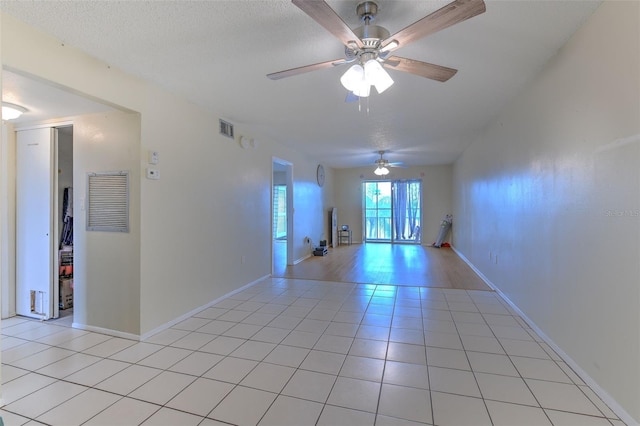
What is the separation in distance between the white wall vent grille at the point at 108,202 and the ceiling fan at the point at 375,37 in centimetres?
173

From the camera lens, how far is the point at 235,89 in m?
2.72

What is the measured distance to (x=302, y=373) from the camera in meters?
2.00

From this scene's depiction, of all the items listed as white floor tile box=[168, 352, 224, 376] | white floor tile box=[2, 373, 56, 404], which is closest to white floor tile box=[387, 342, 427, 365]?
white floor tile box=[168, 352, 224, 376]

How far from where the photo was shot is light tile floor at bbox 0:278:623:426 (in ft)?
5.29

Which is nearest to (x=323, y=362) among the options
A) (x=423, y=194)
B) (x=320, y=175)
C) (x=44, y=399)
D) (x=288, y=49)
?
(x=44, y=399)

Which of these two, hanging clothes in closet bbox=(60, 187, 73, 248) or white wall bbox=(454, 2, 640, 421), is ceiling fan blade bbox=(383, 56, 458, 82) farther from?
hanging clothes in closet bbox=(60, 187, 73, 248)

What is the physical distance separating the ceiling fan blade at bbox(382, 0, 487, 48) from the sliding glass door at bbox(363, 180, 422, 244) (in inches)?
282

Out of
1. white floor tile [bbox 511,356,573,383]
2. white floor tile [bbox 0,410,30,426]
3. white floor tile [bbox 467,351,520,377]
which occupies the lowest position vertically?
white floor tile [bbox 0,410,30,426]

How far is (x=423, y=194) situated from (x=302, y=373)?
7167mm

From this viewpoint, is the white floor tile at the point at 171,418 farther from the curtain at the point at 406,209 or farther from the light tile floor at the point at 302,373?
the curtain at the point at 406,209

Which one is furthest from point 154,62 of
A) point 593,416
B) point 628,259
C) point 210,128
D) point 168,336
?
point 593,416

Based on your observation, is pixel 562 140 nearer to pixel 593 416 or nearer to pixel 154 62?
pixel 593 416

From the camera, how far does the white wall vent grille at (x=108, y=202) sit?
259 centimetres

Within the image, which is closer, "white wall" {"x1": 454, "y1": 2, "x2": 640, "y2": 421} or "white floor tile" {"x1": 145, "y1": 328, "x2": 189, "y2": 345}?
"white wall" {"x1": 454, "y1": 2, "x2": 640, "y2": 421}
